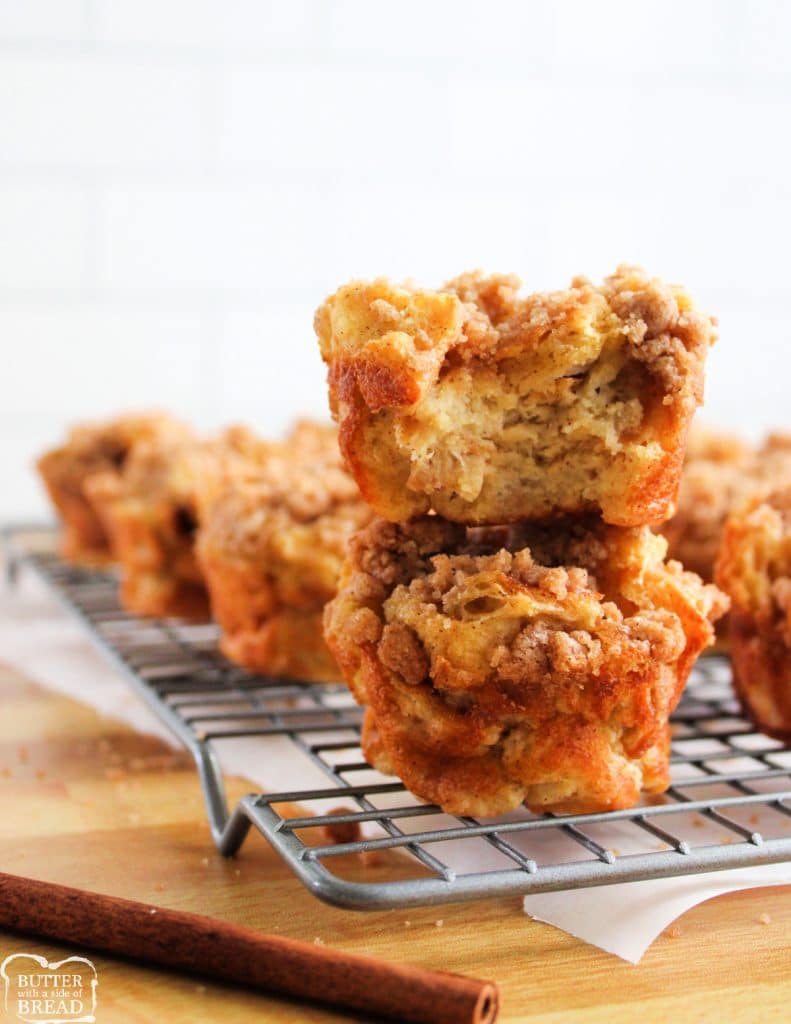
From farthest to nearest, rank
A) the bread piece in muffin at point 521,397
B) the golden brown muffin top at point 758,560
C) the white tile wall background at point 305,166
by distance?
the white tile wall background at point 305,166, the golden brown muffin top at point 758,560, the bread piece in muffin at point 521,397

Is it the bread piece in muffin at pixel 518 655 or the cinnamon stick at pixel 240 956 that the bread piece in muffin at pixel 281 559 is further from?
the cinnamon stick at pixel 240 956

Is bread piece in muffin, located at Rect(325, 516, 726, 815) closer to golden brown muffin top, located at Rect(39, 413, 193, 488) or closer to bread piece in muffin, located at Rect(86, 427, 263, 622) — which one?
bread piece in muffin, located at Rect(86, 427, 263, 622)

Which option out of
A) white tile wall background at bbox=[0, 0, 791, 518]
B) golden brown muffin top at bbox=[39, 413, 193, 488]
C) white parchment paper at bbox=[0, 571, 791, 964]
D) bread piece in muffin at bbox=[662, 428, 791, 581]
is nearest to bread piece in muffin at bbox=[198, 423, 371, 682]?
white parchment paper at bbox=[0, 571, 791, 964]

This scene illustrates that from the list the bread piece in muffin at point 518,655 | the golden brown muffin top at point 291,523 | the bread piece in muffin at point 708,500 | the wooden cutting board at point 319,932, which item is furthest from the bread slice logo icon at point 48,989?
the bread piece in muffin at point 708,500

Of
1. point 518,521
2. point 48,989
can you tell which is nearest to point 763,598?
point 518,521

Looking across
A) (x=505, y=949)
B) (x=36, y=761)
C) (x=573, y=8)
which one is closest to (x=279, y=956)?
(x=505, y=949)

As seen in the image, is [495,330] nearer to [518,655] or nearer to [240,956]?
[518,655]
